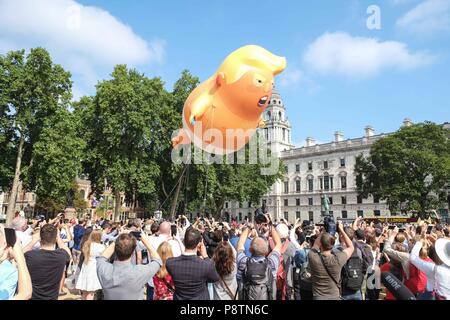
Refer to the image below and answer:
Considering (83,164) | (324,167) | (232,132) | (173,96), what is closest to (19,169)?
(83,164)

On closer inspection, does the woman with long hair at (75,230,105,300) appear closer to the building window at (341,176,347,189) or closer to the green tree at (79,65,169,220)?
the green tree at (79,65,169,220)

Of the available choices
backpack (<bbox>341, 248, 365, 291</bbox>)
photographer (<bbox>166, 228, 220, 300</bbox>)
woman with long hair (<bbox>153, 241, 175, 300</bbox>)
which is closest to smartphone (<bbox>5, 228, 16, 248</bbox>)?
photographer (<bbox>166, 228, 220, 300</bbox>)

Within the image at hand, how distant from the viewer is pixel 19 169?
27844mm

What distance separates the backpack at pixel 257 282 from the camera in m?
4.37

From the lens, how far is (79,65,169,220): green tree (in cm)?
2867

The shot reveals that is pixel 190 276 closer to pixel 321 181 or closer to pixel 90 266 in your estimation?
pixel 90 266

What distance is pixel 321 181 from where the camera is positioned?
7462 cm

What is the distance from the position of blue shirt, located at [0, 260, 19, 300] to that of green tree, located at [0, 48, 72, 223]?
27.1m

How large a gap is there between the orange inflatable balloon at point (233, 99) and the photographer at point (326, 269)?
4849mm

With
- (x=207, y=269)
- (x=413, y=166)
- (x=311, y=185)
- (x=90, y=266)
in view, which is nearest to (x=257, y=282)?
(x=207, y=269)

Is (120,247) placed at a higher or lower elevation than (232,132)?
lower

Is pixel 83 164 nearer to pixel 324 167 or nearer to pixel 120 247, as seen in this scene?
pixel 120 247

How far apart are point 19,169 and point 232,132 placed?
2489 cm
